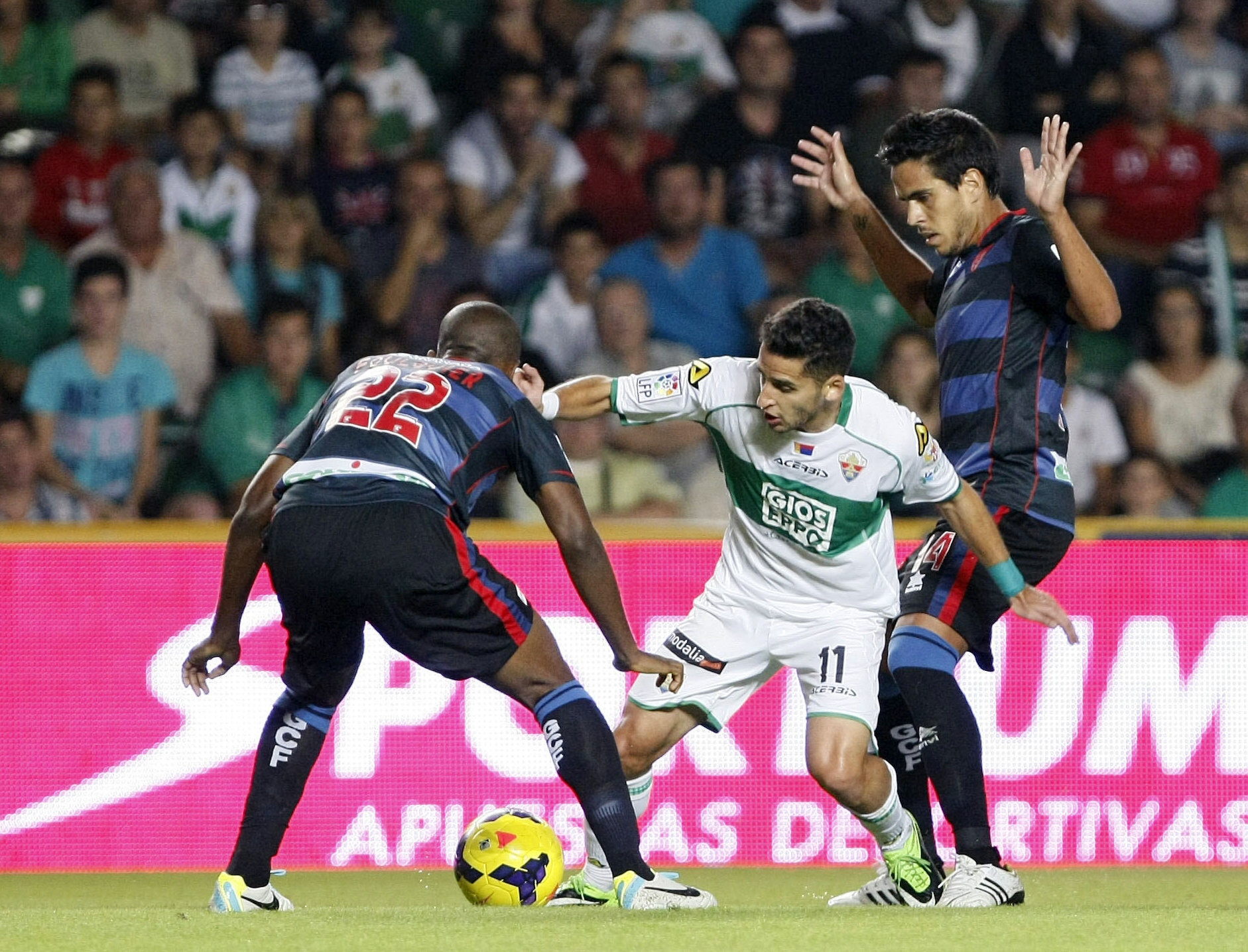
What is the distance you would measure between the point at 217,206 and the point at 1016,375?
526 centimetres

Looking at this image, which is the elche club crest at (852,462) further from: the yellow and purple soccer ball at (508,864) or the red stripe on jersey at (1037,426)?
the yellow and purple soccer ball at (508,864)

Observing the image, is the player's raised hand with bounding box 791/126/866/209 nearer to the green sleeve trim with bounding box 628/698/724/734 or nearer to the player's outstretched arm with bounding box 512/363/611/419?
the player's outstretched arm with bounding box 512/363/611/419

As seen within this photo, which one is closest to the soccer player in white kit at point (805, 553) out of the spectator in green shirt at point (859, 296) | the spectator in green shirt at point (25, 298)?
the spectator in green shirt at point (859, 296)

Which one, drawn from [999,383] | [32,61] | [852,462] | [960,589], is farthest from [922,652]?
Answer: [32,61]

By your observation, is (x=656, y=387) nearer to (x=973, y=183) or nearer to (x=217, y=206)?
(x=973, y=183)

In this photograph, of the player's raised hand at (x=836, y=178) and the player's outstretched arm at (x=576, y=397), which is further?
the player's raised hand at (x=836, y=178)

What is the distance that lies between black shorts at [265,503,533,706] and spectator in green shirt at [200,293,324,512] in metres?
3.90

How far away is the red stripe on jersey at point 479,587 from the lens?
4.23 metres

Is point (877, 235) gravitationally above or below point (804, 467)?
above

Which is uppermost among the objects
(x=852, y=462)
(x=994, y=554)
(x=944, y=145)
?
(x=944, y=145)

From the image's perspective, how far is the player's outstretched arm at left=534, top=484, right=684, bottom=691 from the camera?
425 cm

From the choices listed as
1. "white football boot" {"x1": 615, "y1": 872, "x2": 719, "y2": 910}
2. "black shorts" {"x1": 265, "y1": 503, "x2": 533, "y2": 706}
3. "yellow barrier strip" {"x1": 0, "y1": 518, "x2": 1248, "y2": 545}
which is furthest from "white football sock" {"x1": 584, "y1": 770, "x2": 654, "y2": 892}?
"yellow barrier strip" {"x1": 0, "y1": 518, "x2": 1248, "y2": 545}

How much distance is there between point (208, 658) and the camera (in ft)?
15.0

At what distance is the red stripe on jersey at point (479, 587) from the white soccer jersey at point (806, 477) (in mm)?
787
